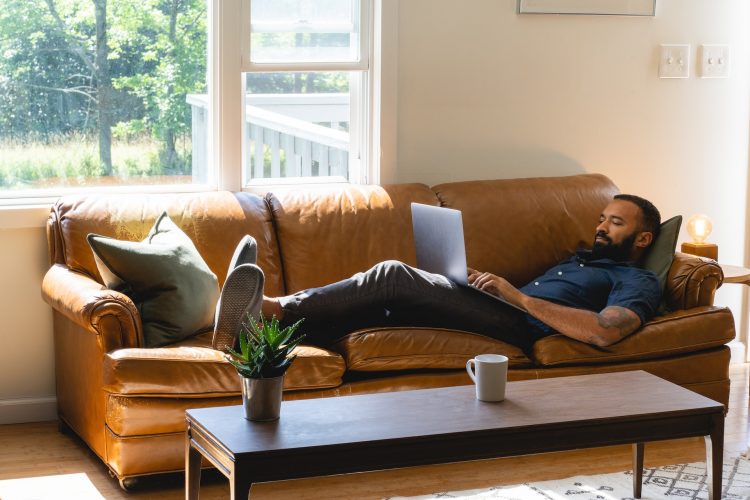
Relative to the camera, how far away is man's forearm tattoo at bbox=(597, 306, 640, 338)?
140 inches

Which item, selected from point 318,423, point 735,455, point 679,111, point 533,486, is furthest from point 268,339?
point 679,111

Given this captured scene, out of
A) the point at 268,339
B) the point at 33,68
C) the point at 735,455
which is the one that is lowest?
the point at 735,455

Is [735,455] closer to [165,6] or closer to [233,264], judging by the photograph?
[233,264]

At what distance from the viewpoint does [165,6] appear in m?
4.01

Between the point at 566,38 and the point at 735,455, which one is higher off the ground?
the point at 566,38

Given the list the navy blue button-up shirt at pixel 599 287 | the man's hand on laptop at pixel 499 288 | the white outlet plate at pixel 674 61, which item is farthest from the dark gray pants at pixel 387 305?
the white outlet plate at pixel 674 61

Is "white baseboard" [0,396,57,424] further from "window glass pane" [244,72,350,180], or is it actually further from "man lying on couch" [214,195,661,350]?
"window glass pane" [244,72,350,180]

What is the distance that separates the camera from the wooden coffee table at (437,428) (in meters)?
2.35

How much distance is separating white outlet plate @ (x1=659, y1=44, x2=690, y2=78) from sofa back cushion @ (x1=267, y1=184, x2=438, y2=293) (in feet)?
4.57

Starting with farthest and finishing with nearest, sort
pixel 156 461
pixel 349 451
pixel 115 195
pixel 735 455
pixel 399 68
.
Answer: pixel 399 68
pixel 115 195
pixel 735 455
pixel 156 461
pixel 349 451

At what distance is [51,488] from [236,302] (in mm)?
813

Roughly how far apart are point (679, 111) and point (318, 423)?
115 inches

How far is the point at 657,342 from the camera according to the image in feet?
12.0

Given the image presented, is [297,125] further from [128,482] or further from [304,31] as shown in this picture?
[128,482]
